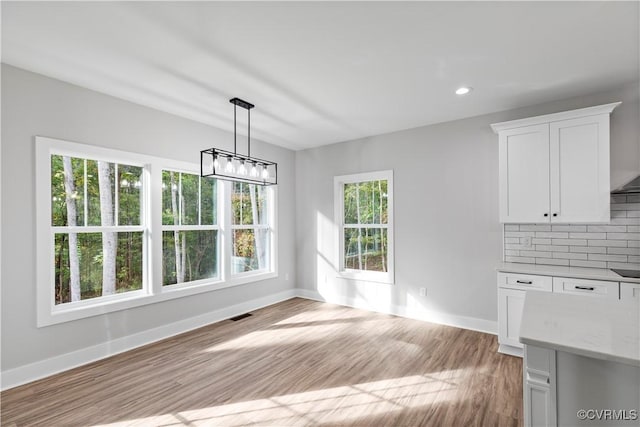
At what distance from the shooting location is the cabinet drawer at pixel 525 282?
115 inches

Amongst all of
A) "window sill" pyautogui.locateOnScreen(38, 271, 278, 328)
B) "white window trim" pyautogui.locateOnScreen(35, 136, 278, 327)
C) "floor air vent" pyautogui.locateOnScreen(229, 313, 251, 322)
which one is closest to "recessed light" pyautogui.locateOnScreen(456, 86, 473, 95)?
"white window trim" pyautogui.locateOnScreen(35, 136, 278, 327)

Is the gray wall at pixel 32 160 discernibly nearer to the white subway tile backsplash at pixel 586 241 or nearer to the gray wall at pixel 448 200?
the gray wall at pixel 448 200

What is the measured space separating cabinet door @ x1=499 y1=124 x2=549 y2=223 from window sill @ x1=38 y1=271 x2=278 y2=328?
12.2ft

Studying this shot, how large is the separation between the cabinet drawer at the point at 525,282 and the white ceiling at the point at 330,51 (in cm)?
190

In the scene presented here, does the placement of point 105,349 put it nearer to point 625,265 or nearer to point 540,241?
point 540,241

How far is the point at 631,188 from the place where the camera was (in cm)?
275

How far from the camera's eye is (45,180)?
2783 mm

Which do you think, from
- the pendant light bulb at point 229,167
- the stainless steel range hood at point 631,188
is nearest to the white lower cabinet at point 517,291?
the stainless steel range hood at point 631,188

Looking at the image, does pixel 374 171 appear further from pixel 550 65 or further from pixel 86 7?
pixel 86 7

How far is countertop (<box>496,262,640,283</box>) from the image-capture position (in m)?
2.65

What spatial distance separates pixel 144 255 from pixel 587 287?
15.0 feet

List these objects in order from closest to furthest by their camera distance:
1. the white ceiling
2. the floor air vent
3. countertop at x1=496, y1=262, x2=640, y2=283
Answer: the white ceiling
countertop at x1=496, y1=262, x2=640, y2=283
the floor air vent

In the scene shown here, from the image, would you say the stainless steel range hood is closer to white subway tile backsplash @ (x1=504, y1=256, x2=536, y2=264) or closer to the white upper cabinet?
the white upper cabinet

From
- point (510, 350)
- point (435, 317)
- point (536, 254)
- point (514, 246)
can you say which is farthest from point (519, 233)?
point (435, 317)
